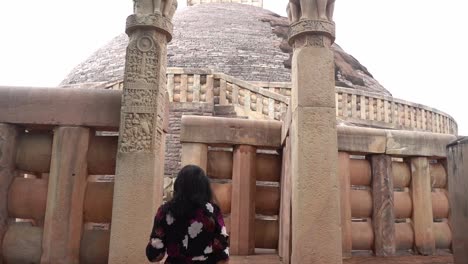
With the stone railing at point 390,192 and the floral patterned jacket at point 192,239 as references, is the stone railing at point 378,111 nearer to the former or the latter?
the stone railing at point 390,192

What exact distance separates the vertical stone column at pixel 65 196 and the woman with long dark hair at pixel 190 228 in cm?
176

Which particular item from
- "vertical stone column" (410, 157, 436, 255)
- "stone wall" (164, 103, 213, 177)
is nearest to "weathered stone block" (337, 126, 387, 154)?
"vertical stone column" (410, 157, 436, 255)

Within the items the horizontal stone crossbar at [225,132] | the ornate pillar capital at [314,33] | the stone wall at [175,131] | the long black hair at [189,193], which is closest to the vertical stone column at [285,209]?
the horizontal stone crossbar at [225,132]

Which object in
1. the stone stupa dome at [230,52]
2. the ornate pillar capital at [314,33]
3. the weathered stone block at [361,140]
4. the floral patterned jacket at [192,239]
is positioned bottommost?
the floral patterned jacket at [192,239]

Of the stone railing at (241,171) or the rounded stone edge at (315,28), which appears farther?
the stone railing at (241,171)

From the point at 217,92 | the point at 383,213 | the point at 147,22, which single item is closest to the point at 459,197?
the point at 383,213

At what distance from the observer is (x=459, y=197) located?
2863 millimetres

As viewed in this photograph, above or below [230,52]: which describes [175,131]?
below

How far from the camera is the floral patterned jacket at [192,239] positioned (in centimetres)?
226

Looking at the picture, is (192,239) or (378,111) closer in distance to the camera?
(192,239)

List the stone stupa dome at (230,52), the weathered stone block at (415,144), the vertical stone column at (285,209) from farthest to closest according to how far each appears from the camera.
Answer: the stone stupa dome at (230,52) < the weathered stone block at (415,144) < the vertical stone column at (285,209)

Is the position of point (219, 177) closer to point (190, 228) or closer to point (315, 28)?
point (315, 28)

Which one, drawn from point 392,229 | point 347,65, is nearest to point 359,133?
point 392,229

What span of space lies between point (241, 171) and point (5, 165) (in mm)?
2308
